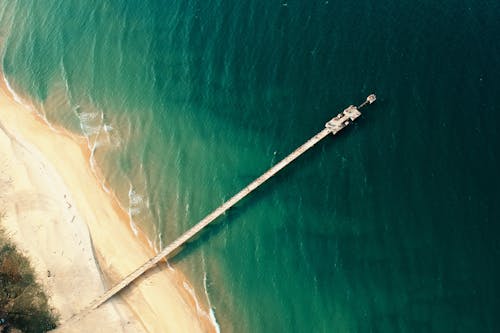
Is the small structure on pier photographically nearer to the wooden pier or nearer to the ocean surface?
the wooden pier

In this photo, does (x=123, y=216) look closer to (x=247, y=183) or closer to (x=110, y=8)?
(x=247, y=183)

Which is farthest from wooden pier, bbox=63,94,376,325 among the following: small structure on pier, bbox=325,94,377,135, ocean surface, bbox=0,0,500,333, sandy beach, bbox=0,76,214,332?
ocean surface, bbox=0,0,500,333

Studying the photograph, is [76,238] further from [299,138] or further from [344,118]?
[344,118]

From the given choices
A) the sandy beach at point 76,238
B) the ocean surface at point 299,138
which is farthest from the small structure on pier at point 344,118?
the sandy beach at point 76,238

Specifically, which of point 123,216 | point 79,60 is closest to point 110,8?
point 79,60

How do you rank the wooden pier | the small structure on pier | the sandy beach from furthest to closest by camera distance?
the small structure on pier → the wooden pier → the sandy beach

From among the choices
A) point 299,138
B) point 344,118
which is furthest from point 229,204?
point 344,118
